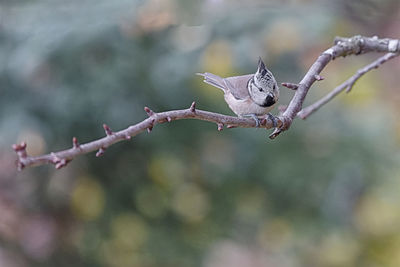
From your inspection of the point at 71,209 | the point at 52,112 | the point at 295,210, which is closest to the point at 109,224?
the point at 71,209

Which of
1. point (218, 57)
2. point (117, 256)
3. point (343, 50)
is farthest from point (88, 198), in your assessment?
point (343, 50)

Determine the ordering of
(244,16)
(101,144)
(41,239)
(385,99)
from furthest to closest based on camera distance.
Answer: (385,99)
(41,239)
(244,16)
(101,144)

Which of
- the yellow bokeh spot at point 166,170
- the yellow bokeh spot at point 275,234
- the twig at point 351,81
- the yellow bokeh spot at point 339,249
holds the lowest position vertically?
the yellow bokeh spot at point 339,249

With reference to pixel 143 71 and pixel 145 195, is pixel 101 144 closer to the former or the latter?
pixel 143 71

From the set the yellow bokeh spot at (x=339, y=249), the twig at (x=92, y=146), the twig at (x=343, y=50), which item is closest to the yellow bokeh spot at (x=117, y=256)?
the yellow bokeh spot at (x=339, y=249)

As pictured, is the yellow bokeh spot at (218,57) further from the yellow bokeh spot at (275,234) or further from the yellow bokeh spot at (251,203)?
the yellow bokeh spot at (275,234)

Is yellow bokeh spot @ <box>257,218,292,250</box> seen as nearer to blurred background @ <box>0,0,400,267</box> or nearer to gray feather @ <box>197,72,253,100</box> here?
blurred background @ <box>0,0,400,267</box>

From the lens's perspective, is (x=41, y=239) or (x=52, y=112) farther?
(x=41, y=239)
